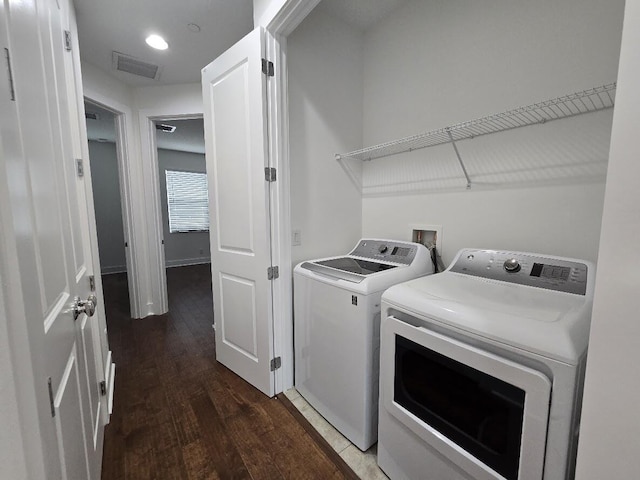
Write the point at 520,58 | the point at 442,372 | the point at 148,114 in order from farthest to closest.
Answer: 1. the point at 148,114
2. the point at 520,58
3. the point at 442,372

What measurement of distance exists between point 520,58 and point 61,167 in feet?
6.60

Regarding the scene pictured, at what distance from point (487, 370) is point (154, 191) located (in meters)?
3.28

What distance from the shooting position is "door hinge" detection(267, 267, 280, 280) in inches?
65.9

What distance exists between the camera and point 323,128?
1.89 metres

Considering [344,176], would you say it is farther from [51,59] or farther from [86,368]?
[86,368]

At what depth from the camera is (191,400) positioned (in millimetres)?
1734

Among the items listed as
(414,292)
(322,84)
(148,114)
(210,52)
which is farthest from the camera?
(148,114)

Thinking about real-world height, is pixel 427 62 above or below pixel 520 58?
above

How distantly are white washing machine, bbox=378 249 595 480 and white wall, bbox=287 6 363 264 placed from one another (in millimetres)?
887

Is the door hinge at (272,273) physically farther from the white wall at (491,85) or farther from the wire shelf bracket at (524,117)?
the wire shelf bracket at (524,117)

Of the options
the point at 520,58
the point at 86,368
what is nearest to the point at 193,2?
the point at 520,58

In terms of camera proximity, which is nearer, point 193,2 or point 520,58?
point 520,58

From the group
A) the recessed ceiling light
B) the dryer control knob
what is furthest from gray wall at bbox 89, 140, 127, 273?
the dryer control knob

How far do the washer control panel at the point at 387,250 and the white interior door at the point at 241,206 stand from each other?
0.68m
